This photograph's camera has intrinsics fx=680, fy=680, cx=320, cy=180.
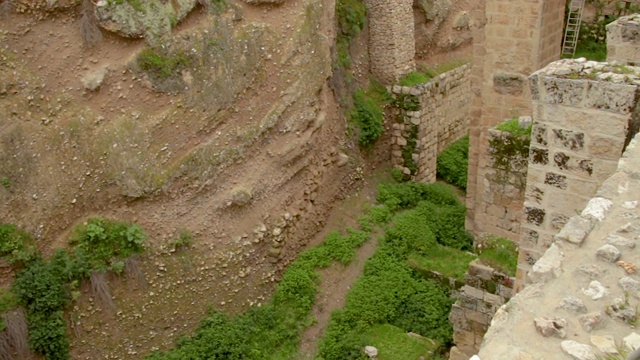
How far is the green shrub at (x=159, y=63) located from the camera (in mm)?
10828

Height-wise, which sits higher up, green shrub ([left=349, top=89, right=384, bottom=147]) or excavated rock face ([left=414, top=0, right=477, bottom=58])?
excavated rock face ([left=414, top=0, right=477, bottom=58])

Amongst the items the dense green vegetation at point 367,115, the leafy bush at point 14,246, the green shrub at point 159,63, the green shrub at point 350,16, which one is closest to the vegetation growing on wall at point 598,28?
the dense green vegetation at point 367,115

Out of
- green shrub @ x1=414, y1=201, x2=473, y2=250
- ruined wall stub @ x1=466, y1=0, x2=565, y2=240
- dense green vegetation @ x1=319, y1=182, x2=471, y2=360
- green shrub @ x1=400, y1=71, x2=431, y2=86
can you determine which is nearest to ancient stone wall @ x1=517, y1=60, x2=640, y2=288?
ruined wall stub @ x1=466, y1=0, x2=565, y2=240

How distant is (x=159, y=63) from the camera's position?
428 inches

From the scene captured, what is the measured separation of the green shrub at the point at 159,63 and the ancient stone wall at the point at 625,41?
6705mm

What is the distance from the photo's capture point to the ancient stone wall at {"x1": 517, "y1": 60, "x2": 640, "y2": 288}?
536 centimetres

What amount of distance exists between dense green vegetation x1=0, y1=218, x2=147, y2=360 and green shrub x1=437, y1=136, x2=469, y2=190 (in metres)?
8.08

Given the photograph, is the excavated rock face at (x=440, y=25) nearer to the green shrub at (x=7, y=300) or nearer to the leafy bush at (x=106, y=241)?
the leafy bush at (x=106, y=241)

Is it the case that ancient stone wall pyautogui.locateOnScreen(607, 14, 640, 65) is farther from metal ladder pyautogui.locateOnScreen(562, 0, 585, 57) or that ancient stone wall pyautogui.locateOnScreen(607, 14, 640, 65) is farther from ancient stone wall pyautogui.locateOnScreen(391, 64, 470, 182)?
ancient stone wall pyautogui.locateOnScreen(391, 64, 470, 182)

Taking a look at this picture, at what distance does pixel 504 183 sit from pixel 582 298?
6.98 meters

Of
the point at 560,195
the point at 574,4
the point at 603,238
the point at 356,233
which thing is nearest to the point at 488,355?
the point at 603,238

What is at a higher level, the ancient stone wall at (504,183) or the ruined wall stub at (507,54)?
the ruined wall stub at (507,54)

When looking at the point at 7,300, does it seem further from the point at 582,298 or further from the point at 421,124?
the point at 421,124

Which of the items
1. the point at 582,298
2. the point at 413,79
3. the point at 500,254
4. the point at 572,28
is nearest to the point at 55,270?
the point at 500,254
